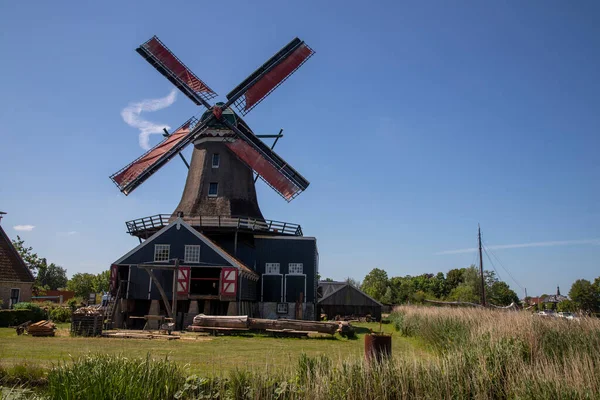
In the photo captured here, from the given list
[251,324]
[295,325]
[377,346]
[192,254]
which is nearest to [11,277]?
[192,254]

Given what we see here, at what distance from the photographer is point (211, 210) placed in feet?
106

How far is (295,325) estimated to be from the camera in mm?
23031

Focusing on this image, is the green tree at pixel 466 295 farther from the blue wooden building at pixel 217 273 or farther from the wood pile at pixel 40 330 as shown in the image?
the wood pile at pixel 40 330

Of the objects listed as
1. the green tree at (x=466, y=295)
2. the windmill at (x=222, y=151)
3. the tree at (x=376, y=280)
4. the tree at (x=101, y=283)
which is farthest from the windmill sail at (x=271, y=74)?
the tree at (x=376, y=280)

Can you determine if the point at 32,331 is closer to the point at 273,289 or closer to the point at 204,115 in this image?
the point at 273,289

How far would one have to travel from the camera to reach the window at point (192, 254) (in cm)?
2838

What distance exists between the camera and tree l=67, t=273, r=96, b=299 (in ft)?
285

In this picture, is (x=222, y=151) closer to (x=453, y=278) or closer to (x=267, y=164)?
(x=267, y=164)

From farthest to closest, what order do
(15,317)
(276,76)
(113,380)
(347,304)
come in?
1. (347,304)
2. (276,76)
3. (15,317)
4. (113,380)

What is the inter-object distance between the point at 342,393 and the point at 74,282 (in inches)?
3786

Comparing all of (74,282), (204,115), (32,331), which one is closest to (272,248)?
(204,115)

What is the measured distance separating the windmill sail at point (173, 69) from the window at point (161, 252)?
1123 centimetres

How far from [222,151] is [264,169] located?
132 inches

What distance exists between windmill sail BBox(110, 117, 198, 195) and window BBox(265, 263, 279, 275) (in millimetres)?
9795
